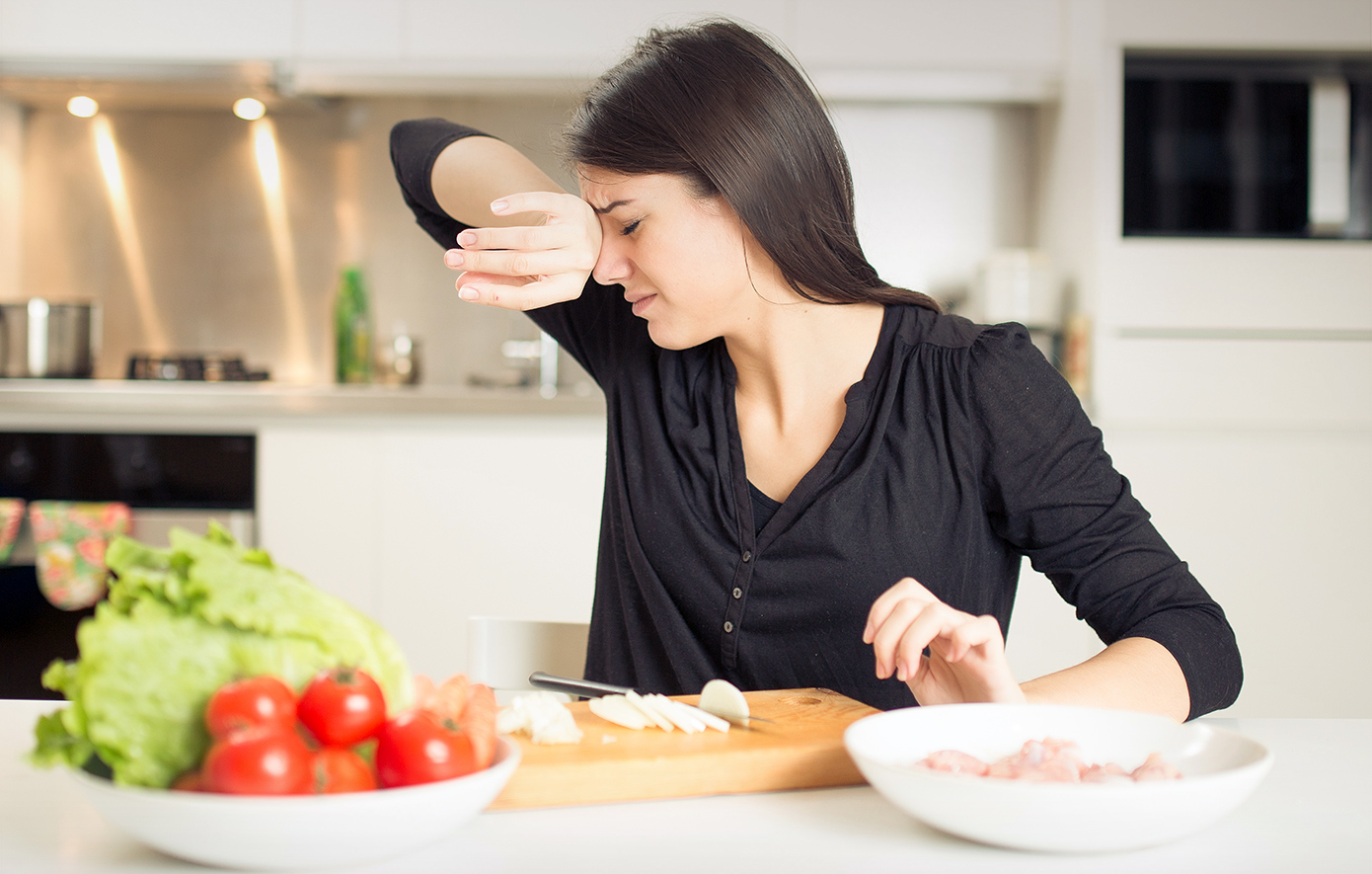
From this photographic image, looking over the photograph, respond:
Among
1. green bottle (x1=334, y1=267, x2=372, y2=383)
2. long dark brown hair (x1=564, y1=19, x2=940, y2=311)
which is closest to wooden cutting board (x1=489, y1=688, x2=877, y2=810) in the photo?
long dark brown hair (x1=564, y1=19, x2=940, y2=311)

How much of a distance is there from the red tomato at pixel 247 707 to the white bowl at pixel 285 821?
0.11 feet

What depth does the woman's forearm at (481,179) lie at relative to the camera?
4.27 feet

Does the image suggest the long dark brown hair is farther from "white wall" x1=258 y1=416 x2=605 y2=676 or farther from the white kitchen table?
"white wall" x1=258 y1=416 x2=605 y2=676

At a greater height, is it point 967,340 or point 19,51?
point 19,51

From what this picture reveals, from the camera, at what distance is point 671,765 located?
2.39 feet

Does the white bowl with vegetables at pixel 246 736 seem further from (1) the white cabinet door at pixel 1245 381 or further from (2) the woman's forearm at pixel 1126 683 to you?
(1) the white cabinet door at pixel 1245 381

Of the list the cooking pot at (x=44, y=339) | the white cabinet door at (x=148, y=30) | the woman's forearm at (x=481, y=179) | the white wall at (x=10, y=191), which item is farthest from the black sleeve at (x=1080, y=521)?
the white wall at (x=10, y=191)

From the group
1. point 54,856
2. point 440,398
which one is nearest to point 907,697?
point 54,856

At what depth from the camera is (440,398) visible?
247cm

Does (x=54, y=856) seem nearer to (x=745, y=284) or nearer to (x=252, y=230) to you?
(x=745, y=284)

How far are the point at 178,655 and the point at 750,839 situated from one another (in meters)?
0.33

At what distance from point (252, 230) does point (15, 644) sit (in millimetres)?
1238

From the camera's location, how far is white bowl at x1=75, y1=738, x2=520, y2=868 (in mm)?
544

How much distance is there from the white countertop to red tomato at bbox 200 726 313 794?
191 cm
